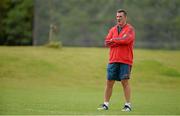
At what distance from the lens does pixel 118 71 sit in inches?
508

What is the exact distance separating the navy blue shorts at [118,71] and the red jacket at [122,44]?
9 cm

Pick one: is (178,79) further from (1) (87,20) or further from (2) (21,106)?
(2) (21,106)

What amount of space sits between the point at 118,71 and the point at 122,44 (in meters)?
0.56

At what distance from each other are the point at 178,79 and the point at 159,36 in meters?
9.31

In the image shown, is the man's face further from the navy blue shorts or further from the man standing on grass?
the navy blue shorts

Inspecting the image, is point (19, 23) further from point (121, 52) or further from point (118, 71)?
point (121, 52)

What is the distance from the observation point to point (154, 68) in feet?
89.3

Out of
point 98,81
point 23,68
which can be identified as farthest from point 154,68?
point 23,68

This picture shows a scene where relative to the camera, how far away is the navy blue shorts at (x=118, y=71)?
12.7m

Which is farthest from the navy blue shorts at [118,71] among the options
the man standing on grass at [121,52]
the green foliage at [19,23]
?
the green foliage at [19,23]

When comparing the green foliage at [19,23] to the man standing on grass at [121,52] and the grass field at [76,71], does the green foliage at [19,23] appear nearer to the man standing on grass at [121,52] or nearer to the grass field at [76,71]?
the grass field at [76,71]

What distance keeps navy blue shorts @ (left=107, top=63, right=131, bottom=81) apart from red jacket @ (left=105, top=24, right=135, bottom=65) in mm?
92

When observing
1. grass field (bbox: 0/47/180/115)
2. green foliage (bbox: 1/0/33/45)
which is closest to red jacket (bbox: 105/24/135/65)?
grass field (bbox: 0/47/180/115)

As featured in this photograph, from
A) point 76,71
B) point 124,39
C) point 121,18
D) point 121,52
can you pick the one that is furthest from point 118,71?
point 76,71
